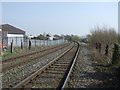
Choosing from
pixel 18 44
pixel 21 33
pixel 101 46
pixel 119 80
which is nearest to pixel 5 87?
pixel 119 80

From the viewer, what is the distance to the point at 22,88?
591 centimetres

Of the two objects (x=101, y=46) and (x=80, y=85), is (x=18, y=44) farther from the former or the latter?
(x=80, y=85)

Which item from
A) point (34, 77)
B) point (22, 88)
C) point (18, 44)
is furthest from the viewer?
point (18, 44)

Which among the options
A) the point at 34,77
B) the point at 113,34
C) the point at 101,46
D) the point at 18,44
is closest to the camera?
the point at 34,77

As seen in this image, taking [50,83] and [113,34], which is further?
[113,34]

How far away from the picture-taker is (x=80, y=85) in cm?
681

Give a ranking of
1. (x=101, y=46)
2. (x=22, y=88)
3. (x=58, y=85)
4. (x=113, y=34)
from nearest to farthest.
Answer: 1. (x=22, y=88)
2. (x=58, y=85)
3. (x=113, y=34)
4. (x=101, y=46)

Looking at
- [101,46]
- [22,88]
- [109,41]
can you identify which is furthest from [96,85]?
[101,46]

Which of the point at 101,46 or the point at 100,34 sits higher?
the point at 100,34

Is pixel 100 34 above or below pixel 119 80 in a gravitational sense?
above

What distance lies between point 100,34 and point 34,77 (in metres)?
21.2

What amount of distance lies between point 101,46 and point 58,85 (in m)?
20.2

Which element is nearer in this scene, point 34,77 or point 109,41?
point 34,77

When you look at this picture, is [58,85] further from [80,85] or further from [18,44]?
[18,44]
